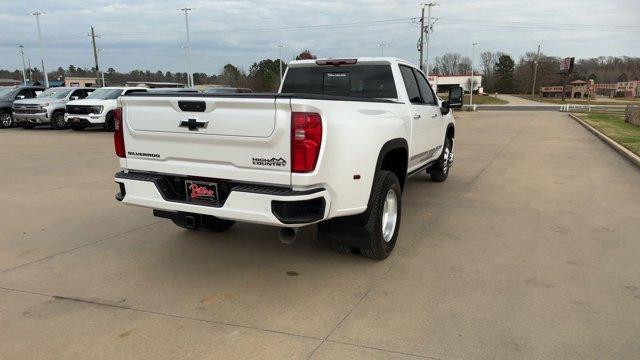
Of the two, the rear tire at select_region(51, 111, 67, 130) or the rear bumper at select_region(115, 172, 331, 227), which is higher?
the rear bumper at select_region(115, 172, 331, 227)

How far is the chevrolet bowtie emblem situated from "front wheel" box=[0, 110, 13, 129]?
72.1 feet

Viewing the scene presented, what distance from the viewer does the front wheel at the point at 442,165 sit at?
8.34 meters

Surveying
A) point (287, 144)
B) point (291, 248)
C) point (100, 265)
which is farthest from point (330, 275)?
point (100, 265)

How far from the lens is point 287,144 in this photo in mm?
3580

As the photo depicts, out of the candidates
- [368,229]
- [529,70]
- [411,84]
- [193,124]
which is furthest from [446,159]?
[529,70]

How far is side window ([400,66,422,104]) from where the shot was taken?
606 cm

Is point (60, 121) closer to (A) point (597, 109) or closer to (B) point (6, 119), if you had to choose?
(B) point (6, 119)

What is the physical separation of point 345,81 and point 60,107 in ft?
60.3

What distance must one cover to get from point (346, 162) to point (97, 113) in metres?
17.4

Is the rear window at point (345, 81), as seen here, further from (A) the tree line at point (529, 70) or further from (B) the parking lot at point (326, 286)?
(A) the tree line at point (529, 70)

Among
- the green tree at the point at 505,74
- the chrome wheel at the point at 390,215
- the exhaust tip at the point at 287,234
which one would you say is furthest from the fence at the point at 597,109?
the green tree at the point at 505,74

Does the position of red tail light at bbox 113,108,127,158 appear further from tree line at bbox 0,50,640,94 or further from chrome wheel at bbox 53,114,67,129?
tree line at bbox 0,50,640,94

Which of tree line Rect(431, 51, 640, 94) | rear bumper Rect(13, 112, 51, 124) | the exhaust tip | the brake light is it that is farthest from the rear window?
tree line Rect(431, 51, 640, 94)

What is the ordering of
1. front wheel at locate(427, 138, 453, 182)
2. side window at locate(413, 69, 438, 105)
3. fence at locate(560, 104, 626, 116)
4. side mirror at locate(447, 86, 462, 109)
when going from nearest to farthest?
side window at locate(413, 69, 438, 105), side mirror at locate(447, 86, 462, 109), front wheel at locate(427, 138, 453, 182), fence at locate(560, 104, 626, 116)
